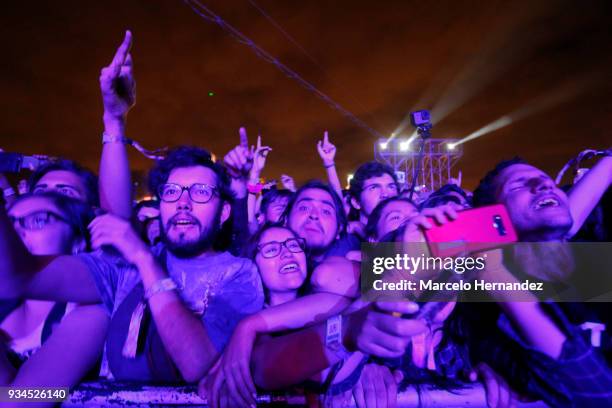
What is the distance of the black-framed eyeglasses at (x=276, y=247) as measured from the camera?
2180 millimetres

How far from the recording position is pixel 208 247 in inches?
81.4

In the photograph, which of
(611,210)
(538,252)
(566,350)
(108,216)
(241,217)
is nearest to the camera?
(566,350)

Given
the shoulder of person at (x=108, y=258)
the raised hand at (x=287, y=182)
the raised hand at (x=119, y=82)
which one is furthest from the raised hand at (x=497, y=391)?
the raised hand at (x=287, y=182)

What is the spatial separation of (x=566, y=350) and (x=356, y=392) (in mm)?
886

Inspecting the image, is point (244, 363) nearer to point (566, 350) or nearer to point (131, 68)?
point (566, 350)

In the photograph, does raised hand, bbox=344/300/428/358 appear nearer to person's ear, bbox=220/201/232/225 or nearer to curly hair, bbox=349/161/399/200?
person's ear, bbox=220/201/232/225

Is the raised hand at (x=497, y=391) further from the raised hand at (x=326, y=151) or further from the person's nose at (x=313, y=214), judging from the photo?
the raised hand at (x=326, y=151)

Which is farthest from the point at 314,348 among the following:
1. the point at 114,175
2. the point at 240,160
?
the point at 114,175

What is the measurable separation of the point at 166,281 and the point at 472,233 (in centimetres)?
142

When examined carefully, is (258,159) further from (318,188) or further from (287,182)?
(287,182)

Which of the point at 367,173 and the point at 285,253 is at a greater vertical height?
the point at 367,173

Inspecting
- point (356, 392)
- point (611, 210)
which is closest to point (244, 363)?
point (356, 392)

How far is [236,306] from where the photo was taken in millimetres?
1775

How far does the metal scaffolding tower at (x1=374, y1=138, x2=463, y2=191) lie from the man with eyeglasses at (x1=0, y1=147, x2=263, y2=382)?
849 inches
